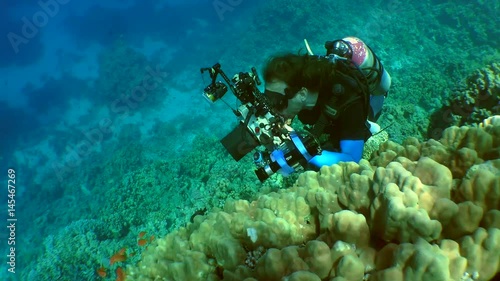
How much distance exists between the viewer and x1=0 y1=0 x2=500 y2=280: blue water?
30.8 feet

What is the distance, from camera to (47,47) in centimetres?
3262

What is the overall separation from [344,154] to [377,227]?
1372mm

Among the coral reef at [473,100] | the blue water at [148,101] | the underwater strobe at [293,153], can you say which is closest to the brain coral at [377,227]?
the underwater strobe at [293,153]

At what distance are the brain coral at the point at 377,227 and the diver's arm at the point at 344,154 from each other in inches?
16.0

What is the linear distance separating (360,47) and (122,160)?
1285cm

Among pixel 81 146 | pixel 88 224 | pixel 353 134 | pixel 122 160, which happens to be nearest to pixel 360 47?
pixel 353 134

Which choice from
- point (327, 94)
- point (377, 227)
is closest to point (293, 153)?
point (327, 94)

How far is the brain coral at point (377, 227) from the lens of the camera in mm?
1369

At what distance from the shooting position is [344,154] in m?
3.09

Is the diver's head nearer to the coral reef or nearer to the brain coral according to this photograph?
the brain coral

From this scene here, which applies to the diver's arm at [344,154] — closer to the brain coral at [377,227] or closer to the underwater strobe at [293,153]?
the underwater strobe at [293,153]

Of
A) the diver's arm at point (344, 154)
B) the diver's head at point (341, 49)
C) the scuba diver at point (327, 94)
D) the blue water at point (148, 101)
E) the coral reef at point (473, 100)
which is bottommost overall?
the blue water at point (148, 101)

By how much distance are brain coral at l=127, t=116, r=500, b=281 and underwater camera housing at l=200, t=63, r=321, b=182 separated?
0.89ft

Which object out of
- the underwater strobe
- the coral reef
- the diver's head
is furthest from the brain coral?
the coral reef
